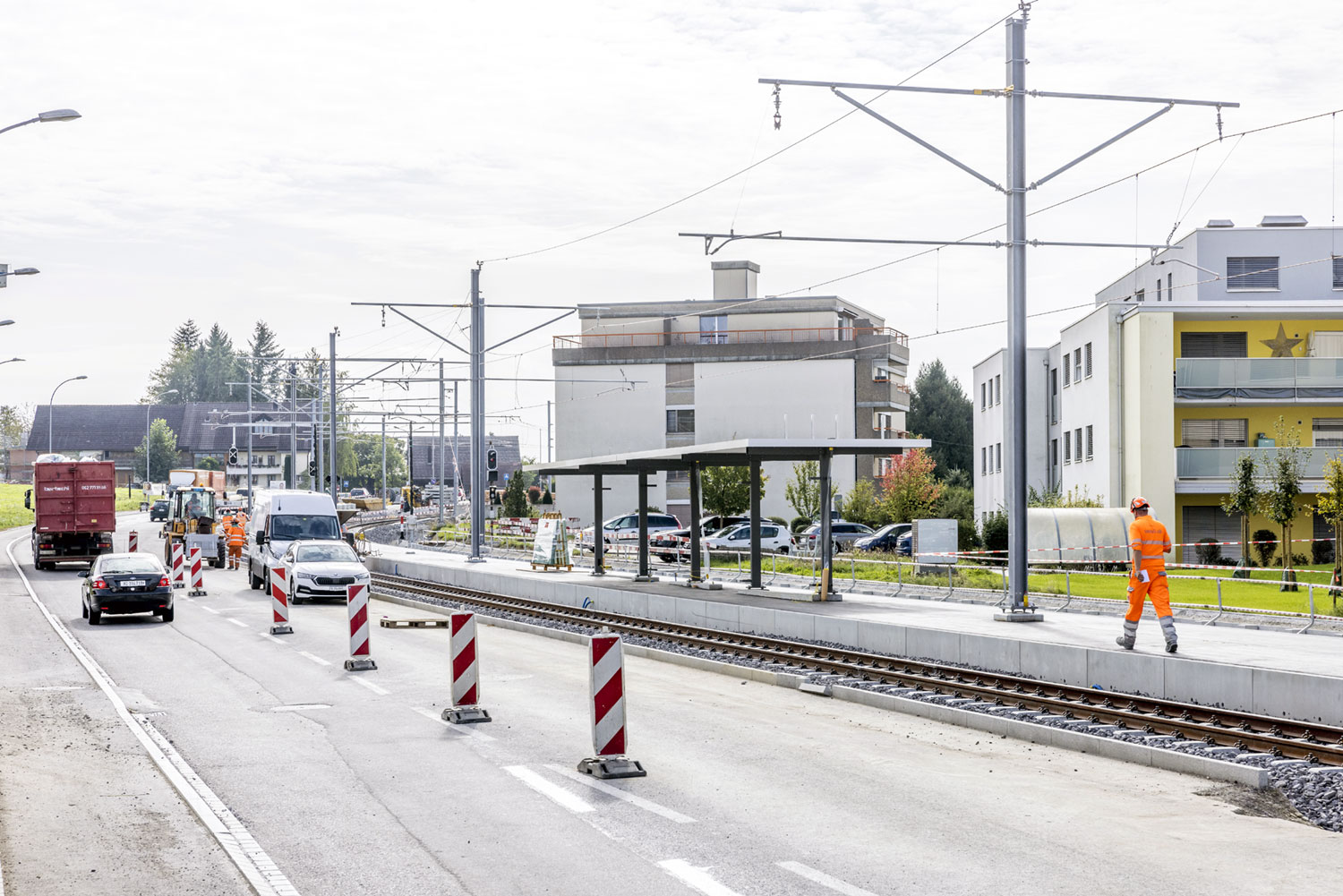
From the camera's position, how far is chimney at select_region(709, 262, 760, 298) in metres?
80.9

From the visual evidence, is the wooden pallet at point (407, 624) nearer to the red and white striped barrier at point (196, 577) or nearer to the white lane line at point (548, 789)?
the red and white striped barrier at point (196, 577)

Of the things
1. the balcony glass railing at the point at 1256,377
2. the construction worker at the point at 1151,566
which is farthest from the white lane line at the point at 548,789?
the balcony glass railing at the point at 1256,377

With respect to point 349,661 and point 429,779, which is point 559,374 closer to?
point 349,661

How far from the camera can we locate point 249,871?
325 inches

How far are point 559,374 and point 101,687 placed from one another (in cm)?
6178

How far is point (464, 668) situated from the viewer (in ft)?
47.2

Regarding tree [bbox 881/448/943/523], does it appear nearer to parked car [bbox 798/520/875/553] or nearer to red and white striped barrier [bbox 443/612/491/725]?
parked car [bbox 798/520/875/553]

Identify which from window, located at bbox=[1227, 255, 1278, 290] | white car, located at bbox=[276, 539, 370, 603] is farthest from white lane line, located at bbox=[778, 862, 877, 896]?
window, located at bbox=[1227, 255, 1278, 290]

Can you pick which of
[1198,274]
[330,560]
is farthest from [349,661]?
[1198,274]

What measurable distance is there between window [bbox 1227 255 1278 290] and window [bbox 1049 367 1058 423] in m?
7.09

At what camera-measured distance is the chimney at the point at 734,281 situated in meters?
80.9

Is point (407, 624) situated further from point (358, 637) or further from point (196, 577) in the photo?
point (196, 577)

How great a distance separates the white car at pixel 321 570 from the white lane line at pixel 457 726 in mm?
16646

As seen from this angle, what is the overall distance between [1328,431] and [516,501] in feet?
159
